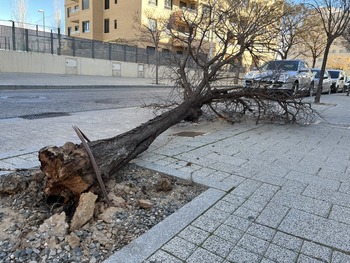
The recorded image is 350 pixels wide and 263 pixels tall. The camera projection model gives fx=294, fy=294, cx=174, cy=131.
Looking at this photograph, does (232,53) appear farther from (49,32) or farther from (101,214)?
(49,32)

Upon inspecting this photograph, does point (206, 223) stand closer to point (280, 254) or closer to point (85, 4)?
point (280, 254)

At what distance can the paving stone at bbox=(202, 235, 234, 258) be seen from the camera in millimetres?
2256

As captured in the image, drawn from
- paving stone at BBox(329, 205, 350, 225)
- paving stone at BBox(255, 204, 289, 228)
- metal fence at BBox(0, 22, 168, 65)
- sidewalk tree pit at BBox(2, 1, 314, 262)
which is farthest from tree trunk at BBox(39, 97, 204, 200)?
metal fence at BBox(0, 22, 168, 65)

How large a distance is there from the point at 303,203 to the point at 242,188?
67 centimetres

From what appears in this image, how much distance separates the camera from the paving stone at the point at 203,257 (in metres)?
2.15

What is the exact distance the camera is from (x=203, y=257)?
2188 millimetres

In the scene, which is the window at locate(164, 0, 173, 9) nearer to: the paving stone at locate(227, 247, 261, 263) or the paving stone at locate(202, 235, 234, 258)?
the paving stone at locate(202, 235, 234, 258)

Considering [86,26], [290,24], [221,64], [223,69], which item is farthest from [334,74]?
[86,26]

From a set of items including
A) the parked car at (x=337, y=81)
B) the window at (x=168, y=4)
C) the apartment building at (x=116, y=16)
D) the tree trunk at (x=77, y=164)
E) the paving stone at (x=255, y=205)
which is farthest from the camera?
the window at (x=168, y=4)

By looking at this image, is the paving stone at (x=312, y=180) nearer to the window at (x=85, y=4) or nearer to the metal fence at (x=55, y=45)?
the metal fence at (x=55, y=45)

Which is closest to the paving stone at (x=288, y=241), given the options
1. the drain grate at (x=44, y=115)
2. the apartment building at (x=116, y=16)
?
the drain grate at (x=44, y=115)

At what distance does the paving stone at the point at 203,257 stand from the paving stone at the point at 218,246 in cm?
4

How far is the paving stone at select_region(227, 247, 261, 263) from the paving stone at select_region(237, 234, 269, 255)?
0.05 metres

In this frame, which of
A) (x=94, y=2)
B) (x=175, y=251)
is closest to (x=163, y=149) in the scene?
(x=175, y=251)
